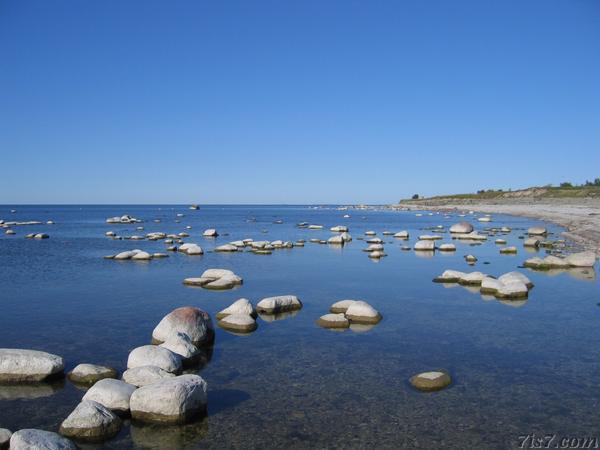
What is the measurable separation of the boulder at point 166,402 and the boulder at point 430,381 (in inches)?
216

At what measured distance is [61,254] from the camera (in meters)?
42.4

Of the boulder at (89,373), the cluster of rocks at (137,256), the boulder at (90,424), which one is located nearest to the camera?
the boulder at (90,424)

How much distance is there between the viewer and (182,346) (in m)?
14.0

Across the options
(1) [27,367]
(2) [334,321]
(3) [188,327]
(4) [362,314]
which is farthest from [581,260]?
(1) [27,367]

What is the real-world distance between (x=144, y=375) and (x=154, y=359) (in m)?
0.95

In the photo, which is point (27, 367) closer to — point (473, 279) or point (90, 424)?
point (90, 424)

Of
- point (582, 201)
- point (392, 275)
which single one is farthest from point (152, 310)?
point (582, 201)

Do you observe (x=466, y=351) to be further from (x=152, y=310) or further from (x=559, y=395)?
(x=152, y=310)

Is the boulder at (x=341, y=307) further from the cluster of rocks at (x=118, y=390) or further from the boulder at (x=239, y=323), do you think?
the cluster of rocks at (x=118, y=390)

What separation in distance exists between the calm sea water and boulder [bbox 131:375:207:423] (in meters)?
0.25

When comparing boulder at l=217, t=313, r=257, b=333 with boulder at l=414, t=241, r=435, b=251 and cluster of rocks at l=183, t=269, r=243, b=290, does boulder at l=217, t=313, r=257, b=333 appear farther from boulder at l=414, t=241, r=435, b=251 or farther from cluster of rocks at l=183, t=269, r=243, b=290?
boulder at l=414, t=241, r=435, b=251

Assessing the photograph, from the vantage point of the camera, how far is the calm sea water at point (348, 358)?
10188mm

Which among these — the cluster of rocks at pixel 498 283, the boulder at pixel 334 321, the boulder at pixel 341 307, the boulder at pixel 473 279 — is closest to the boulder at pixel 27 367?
the boulder at pixel 334 321

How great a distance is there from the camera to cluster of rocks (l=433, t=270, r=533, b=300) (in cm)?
2266
